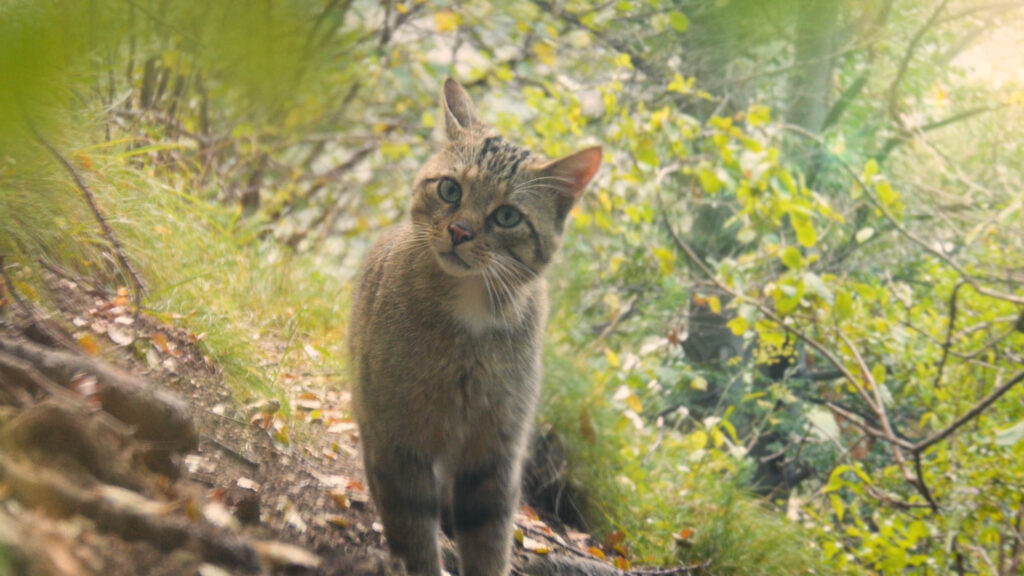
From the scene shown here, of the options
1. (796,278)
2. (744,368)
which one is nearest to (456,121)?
(796,278)

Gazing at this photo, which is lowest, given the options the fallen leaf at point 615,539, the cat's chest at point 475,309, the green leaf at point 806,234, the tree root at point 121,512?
the fallen leaf at point 615,539

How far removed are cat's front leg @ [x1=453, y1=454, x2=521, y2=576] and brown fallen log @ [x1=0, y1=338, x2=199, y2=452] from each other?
1052mm

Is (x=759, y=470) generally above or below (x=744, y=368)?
below

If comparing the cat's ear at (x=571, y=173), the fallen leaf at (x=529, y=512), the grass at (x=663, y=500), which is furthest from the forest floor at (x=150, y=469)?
the cat's ear at (x=571, y=173)

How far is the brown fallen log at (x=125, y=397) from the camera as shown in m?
1.88

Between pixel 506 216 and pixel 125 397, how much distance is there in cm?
142

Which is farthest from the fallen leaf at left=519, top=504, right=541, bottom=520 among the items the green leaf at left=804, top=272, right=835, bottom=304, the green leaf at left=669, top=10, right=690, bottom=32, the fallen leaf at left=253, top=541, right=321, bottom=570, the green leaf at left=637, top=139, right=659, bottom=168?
the green leaf at left=669, top=10, right=690, bottom=32

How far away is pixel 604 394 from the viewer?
4.86 metres

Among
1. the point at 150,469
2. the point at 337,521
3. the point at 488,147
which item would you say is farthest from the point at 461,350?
the point at 150,469

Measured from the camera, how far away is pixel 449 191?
9.24 feet

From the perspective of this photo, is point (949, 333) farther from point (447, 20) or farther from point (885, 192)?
point (447, 20)

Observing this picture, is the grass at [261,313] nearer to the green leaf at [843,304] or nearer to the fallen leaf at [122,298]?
the fallen leaf at [122,298]

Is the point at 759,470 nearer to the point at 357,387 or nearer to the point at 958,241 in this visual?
the point at 958,241

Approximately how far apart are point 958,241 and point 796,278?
98.9 inches
